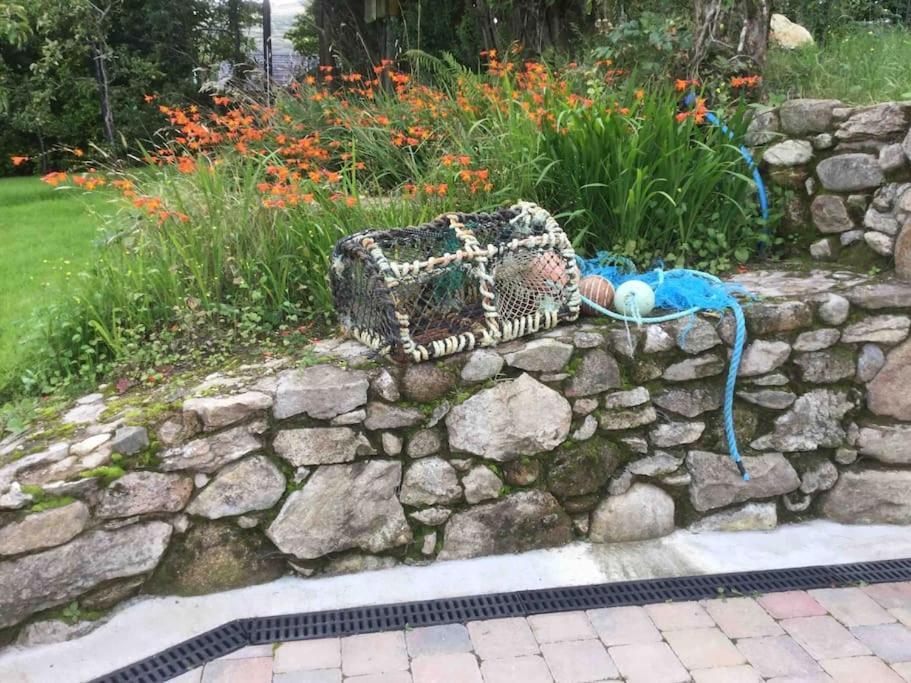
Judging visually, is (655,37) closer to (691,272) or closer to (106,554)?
(691,272)

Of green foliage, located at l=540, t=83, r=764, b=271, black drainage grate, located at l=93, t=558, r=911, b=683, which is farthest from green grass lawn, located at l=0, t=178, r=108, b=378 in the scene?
green foliage, located at l=540, t=83, r=764, b=271

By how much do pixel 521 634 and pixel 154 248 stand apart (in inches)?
86.4

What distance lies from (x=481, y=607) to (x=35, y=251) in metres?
3.74

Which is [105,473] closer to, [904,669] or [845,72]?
[904,669]

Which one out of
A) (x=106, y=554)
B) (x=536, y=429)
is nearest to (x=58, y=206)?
(x=106, y=554)

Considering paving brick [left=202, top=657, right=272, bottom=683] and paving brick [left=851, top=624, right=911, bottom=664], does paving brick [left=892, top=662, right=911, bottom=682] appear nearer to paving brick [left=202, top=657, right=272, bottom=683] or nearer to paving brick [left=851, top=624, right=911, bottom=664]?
paving brick [left=851, top=624, right=911, bottom=664]

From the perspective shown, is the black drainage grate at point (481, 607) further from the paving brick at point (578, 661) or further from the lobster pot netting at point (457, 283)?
the lobster pot netting at point (457, 283)

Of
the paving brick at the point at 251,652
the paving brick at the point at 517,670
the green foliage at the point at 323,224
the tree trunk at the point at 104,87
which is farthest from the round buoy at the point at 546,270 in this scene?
the tree trunk at the point at 104,87

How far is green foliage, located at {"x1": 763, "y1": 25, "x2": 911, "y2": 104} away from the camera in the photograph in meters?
3.68

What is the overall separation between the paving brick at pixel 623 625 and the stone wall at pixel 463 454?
1.29 ft

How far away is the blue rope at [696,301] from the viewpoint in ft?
8.87

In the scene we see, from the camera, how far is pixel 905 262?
295cm

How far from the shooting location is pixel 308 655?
213 cm

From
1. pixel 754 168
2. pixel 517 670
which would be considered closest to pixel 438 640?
pixel 517 670
